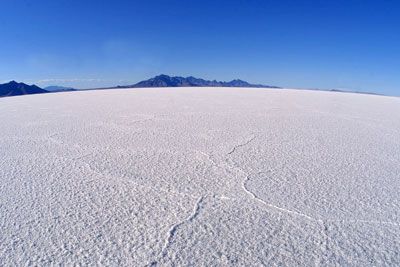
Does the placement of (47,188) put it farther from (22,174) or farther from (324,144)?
(324,144)

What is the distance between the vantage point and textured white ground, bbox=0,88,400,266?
1.07m

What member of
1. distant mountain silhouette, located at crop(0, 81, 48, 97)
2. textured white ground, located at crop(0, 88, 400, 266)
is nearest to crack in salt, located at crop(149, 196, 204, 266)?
textured white ground, located at crop(0, 88, 400, 266)

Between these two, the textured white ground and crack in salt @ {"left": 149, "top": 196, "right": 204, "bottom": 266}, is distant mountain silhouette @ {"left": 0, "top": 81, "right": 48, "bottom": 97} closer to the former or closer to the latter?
the textured white ground

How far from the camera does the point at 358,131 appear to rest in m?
3.47

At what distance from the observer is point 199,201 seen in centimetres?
147

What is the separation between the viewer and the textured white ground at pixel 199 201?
1.07 metres

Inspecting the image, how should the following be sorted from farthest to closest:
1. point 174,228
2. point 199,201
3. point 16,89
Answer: point 16,89 → point 199,201 → point 174,228

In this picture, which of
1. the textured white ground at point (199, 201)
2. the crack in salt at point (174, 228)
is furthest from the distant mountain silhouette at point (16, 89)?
the crack in salt at point (174, 228)

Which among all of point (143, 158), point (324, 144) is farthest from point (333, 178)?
point (143, 158)

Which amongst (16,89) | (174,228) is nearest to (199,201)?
(174,228)

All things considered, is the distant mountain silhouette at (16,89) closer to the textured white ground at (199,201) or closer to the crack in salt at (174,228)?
the textured white ground at (199,201)

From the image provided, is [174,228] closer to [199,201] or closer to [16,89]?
[199,201]

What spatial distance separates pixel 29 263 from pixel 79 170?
38.0 inches

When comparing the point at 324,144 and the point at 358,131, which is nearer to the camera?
the point at 324,144
